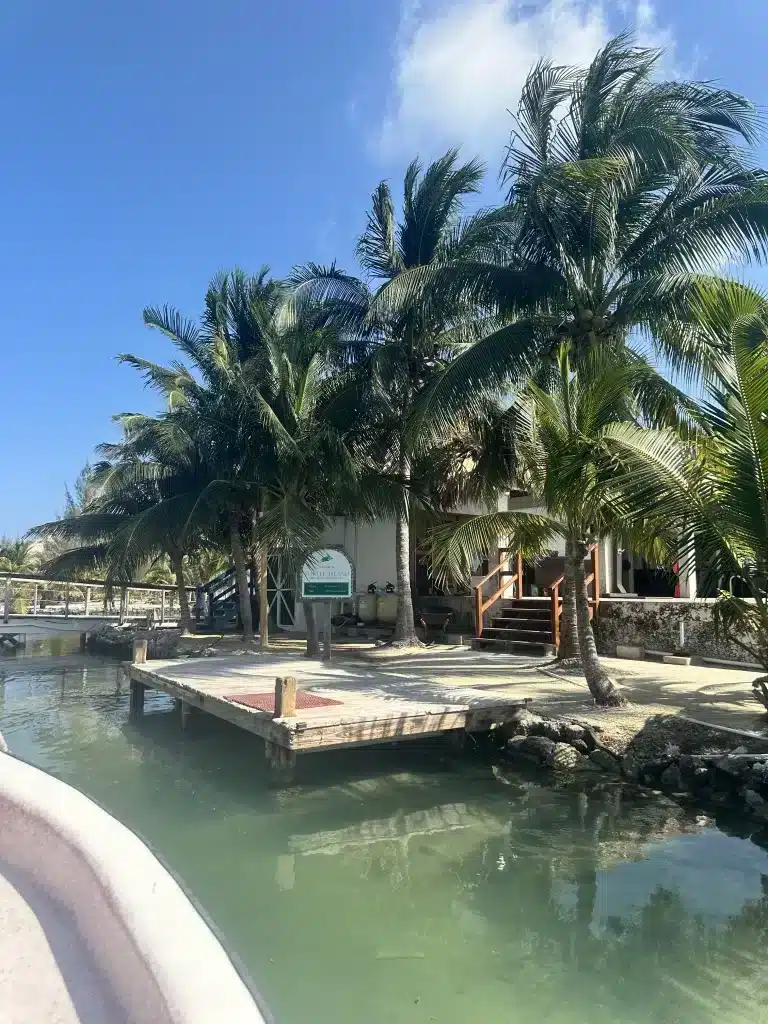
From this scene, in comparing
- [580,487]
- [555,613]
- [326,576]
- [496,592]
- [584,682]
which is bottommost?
[584,682]

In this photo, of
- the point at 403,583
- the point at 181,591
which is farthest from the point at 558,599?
the point at 181,591

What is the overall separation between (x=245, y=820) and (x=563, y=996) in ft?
12.3

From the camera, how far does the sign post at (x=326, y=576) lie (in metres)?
13.4

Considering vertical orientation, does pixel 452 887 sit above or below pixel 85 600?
below

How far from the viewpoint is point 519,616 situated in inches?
629

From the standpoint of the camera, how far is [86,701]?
13930 mm

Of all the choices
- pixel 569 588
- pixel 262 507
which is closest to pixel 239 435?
pixel 262 507

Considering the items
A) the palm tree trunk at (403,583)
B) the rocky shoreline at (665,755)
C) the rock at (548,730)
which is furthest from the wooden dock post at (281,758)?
the palm tree trunk at (403,583)

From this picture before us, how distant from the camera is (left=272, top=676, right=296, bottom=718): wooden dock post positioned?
770 cm

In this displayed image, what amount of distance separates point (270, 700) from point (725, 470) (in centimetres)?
564

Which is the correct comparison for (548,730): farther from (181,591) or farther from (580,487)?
(181,591)

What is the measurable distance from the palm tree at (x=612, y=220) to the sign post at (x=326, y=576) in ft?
9.23

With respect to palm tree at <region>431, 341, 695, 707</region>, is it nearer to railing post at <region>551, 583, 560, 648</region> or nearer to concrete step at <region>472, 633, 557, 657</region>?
railing post at <region>551, 583, 560, 648</region>

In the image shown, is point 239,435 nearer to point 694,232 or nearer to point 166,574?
point 694,232
